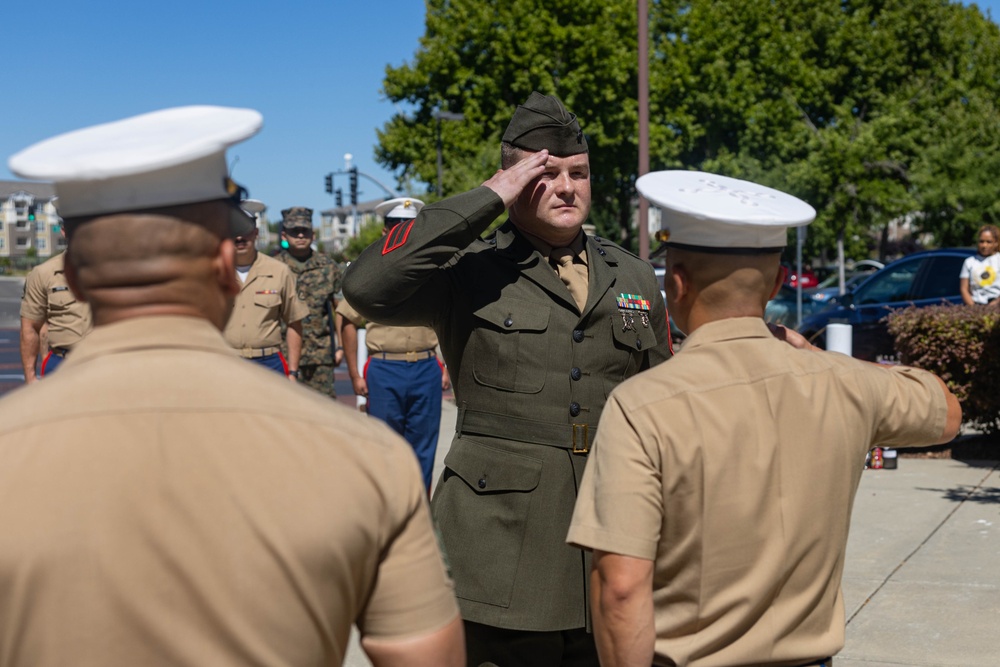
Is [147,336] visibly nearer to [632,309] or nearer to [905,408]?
[905,408]

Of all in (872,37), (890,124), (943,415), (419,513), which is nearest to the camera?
(419,513)

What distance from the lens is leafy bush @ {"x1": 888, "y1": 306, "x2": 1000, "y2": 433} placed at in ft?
30.9

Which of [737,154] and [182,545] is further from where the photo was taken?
[737,154]

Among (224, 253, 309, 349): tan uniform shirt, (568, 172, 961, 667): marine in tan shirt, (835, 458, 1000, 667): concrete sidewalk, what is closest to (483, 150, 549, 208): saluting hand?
(568, 172, 961, 667): marine in tan shirt

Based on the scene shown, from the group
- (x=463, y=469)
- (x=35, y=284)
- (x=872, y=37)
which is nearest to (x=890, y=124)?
(x=872, y=37)

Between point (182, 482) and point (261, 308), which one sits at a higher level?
point (182, 482)

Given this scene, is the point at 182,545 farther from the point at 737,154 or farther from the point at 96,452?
the point at 737,154

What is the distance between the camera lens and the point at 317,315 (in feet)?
30.5

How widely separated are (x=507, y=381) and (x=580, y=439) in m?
0.26

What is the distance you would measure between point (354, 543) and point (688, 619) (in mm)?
968

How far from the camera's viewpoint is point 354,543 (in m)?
1.49

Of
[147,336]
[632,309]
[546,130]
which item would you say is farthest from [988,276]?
[147,336]

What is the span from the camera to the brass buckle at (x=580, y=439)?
10.6ft

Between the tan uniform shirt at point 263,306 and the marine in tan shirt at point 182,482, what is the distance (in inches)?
230
